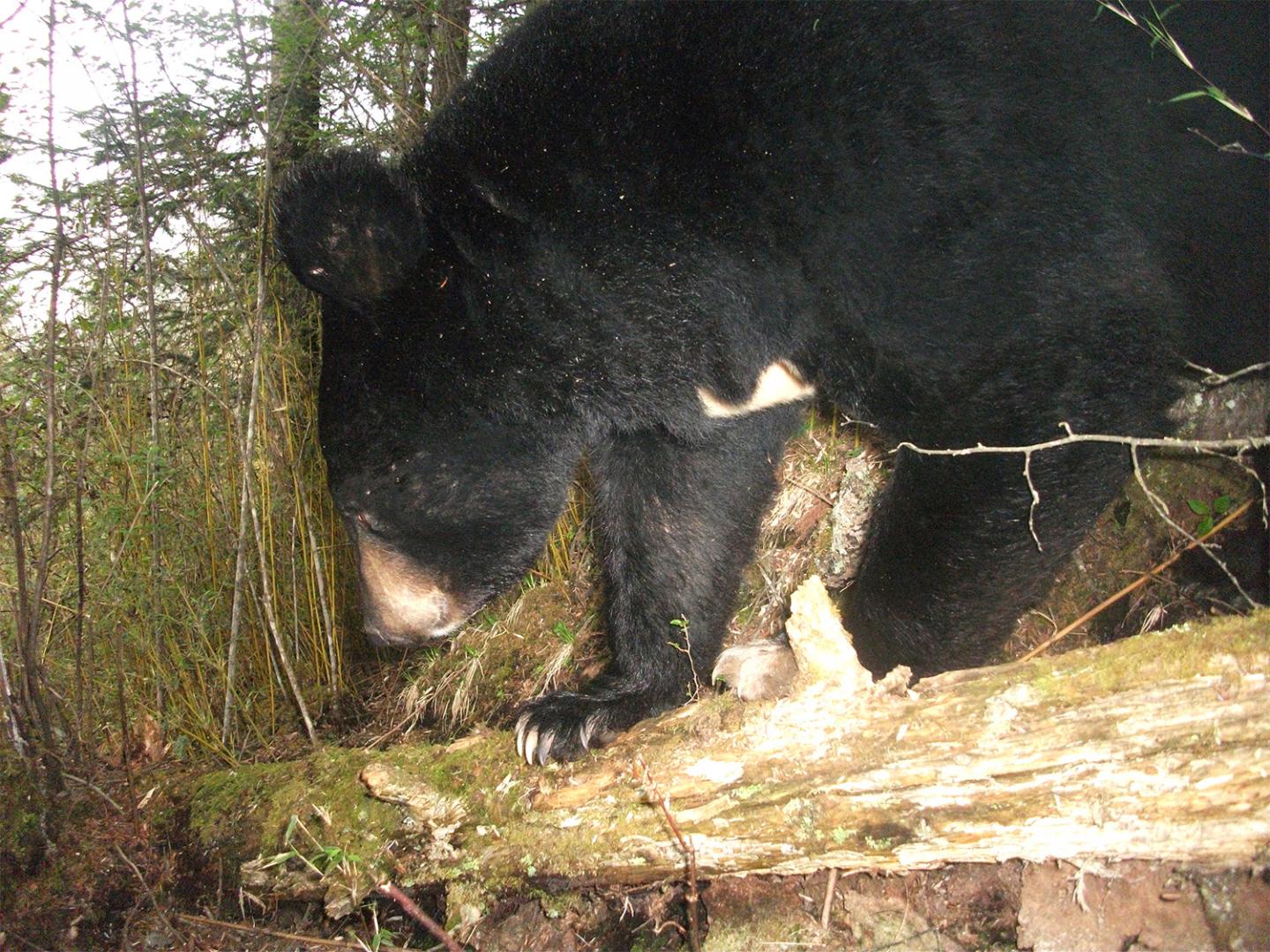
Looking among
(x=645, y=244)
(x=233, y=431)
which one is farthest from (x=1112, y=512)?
(x=233, y=431)

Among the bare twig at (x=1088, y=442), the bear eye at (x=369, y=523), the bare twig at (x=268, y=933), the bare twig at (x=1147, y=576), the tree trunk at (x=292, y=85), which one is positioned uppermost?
the tree trunk at (x=292, y=85)

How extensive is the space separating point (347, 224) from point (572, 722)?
1.39 m

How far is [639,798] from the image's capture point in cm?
213

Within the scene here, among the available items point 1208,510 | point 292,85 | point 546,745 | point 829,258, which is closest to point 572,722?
point 546,745

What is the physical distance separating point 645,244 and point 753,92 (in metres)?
0.42

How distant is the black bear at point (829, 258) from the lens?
2092 mm

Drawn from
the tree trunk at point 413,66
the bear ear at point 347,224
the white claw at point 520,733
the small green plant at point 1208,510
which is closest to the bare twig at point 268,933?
the white claw at point 520,733

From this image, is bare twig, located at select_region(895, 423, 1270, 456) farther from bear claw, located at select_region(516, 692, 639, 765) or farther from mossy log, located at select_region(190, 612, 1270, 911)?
bear claw, located at select_region(516, 692, 639, 765)

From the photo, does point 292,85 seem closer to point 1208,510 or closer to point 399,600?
point 399,600

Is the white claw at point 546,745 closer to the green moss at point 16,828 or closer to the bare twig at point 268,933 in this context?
the bare twig at point 268,933

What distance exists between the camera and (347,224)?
7.21 ft

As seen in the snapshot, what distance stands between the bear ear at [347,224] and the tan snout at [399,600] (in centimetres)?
76

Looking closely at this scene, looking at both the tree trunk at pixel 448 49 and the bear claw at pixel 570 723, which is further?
the tree trunk at pixel 448 49

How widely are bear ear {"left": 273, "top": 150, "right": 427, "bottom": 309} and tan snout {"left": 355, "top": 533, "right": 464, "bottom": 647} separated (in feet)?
2.49
